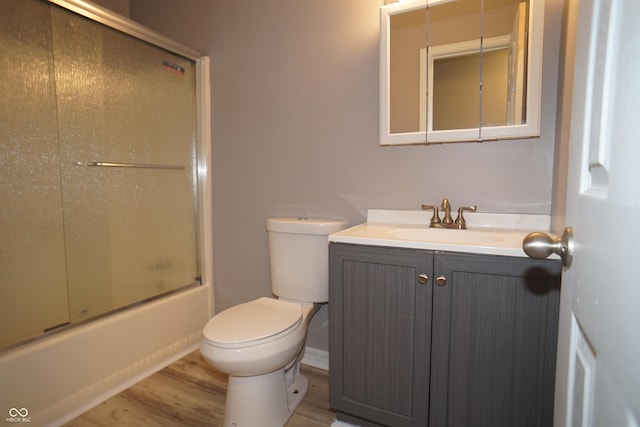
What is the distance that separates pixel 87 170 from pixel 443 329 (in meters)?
1.72

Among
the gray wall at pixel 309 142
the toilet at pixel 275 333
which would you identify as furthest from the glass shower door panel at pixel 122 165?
the toilet at pixel 275 333

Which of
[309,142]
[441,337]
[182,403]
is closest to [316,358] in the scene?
[182,403]

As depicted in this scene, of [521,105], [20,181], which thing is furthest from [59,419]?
[521,105]

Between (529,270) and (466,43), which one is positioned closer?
(529,270)

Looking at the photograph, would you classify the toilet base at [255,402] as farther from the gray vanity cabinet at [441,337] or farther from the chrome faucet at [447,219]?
the chrome faucet at [447,219]

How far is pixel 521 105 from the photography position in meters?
1.36

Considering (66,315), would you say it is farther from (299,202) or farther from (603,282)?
(603,282)

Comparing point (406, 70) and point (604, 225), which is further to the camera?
point (406, 70)

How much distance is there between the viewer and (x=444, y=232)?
144cm

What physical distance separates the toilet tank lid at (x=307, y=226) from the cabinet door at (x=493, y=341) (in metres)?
0.58

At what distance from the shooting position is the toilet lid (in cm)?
128

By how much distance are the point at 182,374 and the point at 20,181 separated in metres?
1.18

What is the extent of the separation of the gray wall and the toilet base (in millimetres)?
505

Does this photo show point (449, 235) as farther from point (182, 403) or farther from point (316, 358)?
point (182, 403)
